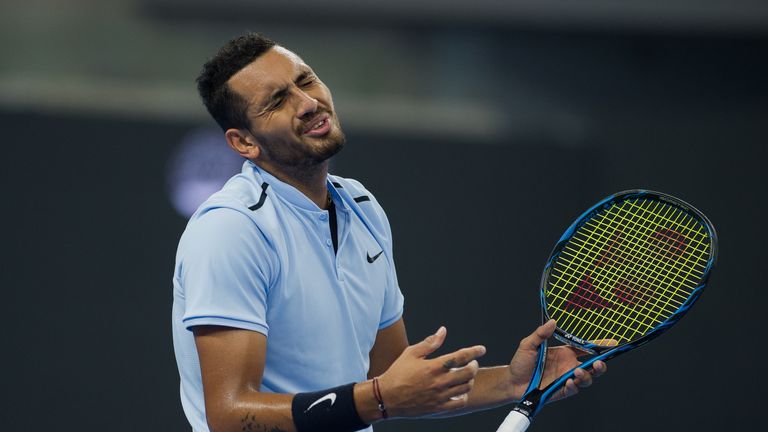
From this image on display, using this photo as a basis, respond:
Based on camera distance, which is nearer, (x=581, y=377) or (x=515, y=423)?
(x=515, y=423)

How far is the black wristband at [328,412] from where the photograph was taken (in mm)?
1728

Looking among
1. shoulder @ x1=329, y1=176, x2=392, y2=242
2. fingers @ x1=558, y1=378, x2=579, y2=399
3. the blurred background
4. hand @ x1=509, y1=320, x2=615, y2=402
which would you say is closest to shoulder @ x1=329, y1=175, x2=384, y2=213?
shoulder @ x1=329, y1=176, x2=392, y2=242

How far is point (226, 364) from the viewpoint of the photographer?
1.78 metres

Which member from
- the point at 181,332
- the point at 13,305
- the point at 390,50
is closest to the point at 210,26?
the point at 390,50

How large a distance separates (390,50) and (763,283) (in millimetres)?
2202

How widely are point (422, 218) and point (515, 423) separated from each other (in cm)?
273

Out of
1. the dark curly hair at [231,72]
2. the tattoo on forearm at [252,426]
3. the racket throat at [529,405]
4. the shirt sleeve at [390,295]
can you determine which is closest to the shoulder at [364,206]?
the shirt sleeve at [390,295]

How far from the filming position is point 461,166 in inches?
184

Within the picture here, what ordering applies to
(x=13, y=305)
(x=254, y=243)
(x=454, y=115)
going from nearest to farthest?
(x=254, y=243), (x=13, y=305), (x=454, y=115)

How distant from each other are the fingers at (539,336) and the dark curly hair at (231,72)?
0.77 metres

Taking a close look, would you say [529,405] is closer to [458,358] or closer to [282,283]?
[458,358]

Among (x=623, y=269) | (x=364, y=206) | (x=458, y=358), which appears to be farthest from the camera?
(x=623, y=269)

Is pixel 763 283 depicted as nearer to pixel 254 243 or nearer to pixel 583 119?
pixel 583 119

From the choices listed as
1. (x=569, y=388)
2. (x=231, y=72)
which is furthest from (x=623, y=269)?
(x=231, y=72)
